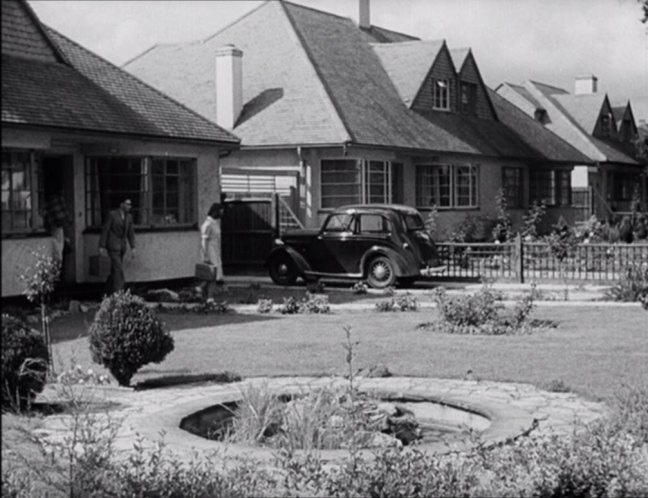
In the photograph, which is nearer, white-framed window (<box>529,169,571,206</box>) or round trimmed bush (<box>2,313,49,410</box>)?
round trimmed bush (<box>2,313,49,410</box>)

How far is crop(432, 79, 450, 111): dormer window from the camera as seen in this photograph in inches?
1540

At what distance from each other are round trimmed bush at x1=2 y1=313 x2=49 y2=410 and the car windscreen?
16221 mm

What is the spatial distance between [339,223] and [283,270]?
192cm

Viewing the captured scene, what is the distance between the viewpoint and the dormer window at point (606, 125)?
2228 inches

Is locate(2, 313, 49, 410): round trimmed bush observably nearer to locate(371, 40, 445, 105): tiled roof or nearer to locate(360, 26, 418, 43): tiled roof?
locate(371, 40, 445, 105): tiled roof

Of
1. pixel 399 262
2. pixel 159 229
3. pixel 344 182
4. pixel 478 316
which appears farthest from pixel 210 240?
pixel 344 182

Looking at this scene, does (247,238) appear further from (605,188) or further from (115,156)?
(605,188)

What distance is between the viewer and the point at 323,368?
1246cm

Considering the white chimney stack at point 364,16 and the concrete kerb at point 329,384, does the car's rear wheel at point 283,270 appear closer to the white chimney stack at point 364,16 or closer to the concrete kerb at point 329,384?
the concrete kerb at point 329,384

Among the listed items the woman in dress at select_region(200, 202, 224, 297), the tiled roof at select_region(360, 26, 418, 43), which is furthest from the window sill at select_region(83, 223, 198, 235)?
the tiled roof at select_region(360, 26, 418, 43)

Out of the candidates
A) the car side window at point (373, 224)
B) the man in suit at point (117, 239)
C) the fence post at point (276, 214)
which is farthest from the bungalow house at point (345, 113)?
the man in suit at point (117, 239)

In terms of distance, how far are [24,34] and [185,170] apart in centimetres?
501

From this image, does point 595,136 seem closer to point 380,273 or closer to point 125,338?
point 380,273

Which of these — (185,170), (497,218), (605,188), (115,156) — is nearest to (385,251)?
(185,170)
